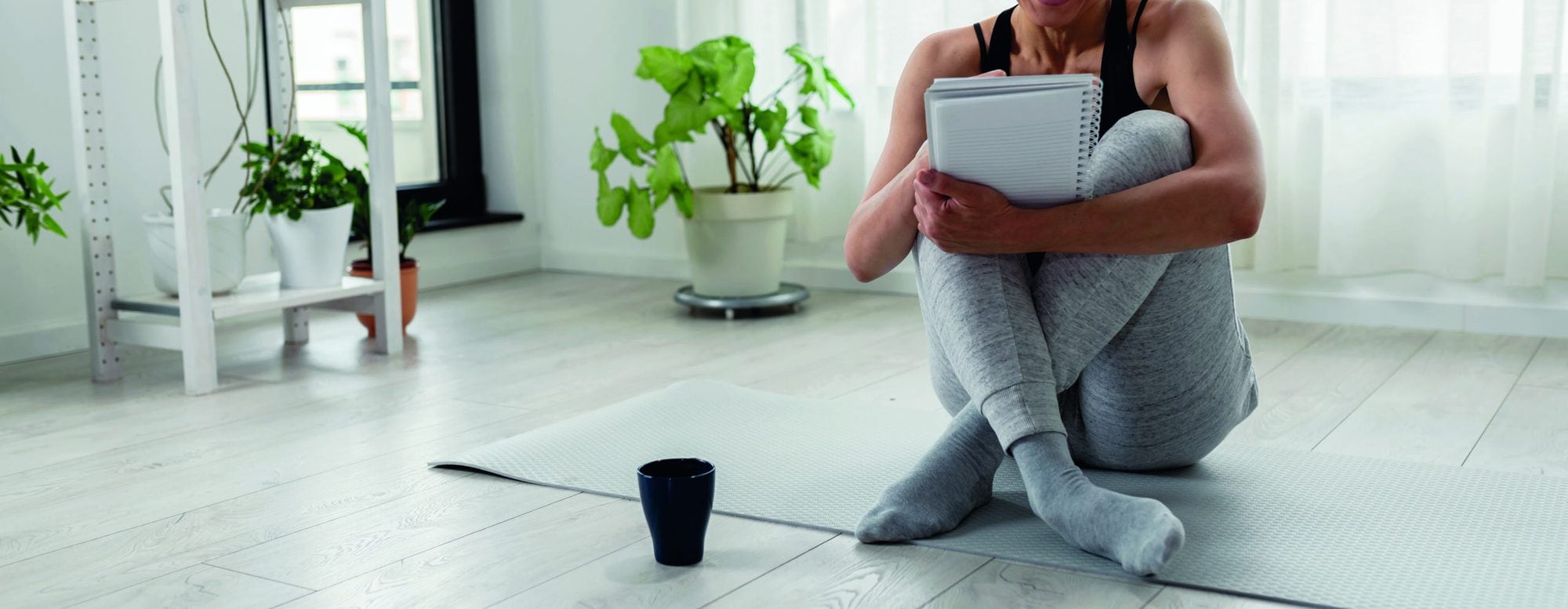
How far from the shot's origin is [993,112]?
1.18m

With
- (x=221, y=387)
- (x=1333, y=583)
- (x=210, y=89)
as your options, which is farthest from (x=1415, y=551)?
(x=210, y=89)

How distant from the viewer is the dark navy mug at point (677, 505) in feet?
4.10

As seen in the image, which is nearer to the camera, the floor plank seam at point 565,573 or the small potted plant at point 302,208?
the floor plank seam at point 565,573

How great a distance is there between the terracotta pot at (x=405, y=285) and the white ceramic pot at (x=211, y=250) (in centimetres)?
38

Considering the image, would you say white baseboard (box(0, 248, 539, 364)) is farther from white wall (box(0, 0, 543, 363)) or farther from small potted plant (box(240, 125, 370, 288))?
small potted plant (box(240, 125, 370, 288))

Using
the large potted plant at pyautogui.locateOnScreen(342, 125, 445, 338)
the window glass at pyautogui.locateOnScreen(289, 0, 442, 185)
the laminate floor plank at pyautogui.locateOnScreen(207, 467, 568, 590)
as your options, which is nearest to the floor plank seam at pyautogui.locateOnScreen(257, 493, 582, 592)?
the laminate floor plank at pyautogui.locateOnScreen(207, 467, 568, 590)

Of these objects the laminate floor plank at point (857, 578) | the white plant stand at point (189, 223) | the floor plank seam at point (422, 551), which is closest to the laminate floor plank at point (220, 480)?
the floor plank seam at point (422, 551)

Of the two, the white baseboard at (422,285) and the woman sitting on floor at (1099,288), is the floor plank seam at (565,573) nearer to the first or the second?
the woman sitting on floor at (1099,288)

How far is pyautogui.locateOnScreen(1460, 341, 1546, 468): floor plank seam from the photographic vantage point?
1733mm

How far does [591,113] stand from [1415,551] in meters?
2.72

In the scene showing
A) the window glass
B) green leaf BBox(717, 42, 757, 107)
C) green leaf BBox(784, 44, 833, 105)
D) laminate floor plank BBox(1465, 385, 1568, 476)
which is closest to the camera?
laminate floor plank BBox(1465, 385, 1568, 476)

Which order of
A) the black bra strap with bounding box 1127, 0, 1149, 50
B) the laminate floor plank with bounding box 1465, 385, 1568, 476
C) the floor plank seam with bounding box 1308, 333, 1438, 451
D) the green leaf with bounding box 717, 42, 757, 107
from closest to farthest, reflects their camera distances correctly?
the black bra strap with bounding box 1127, 0, 1149, 50, the laminate floor plank with bounding box 1465, 385, 1568, 476, the floor plank seam with bounding box 1308, 333, 1438, 451, the green leaf with bounding box 717, 42, 757, 107

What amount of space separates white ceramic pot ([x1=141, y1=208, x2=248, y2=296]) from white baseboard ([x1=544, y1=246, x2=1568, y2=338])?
1.95 m

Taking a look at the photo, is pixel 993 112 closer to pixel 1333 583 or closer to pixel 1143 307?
pixel 1143 307
